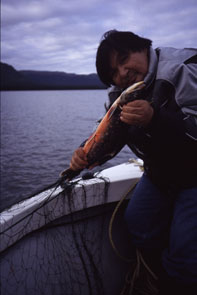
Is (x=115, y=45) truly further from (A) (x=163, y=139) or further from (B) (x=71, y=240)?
(B) (x=71, y=240)

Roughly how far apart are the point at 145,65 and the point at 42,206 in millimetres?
1875

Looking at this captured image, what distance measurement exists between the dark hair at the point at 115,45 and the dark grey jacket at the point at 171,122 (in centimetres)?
20

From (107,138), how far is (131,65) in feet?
2.71

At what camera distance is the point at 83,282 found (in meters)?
2.87

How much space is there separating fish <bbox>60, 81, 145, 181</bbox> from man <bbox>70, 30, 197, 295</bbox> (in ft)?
0.31

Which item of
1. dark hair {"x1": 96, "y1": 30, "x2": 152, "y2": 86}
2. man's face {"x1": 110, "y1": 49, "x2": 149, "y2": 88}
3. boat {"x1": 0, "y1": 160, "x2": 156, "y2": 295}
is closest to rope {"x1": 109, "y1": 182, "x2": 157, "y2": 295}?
boat {"x1": 0, "y1": 160, "x2": 156, "y2": 295}

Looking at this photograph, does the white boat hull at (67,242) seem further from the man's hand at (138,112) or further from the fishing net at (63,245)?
the man's hand at (138,112)

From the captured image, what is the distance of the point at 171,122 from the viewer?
2123 millimetres

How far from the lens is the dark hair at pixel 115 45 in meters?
2.58

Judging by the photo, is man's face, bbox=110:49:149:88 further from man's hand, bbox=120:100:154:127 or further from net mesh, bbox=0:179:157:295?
net mesh, bbox=0:179:157:295

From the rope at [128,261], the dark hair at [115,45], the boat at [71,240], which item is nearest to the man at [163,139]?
the dark hair at [115,45]

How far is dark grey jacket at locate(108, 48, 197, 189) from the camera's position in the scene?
2.15 metres

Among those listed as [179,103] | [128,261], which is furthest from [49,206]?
[179,103]

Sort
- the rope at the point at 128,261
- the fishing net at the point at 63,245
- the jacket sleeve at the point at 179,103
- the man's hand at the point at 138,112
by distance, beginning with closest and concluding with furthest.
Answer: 1. the man's hand at the point at 138,112
2. the jacket sleeve at the point at 179,103
3. the fishing net at the point at 63,245
4. the rope at the point at 128,261
